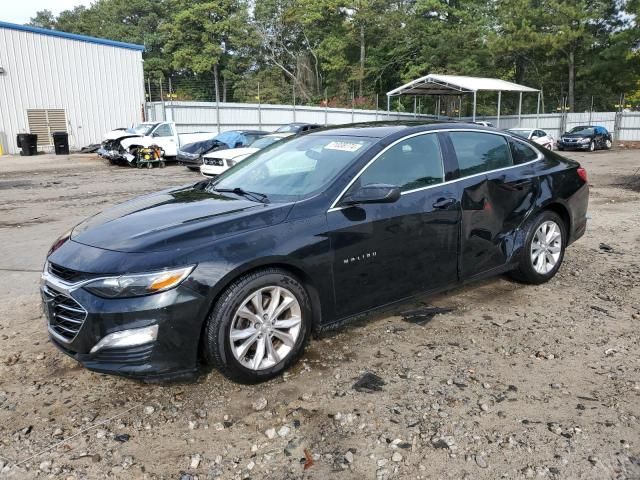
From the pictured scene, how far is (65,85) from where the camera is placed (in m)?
26.9

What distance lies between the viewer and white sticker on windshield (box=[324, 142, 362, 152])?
4059mm

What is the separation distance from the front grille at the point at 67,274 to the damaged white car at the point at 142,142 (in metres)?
16.4

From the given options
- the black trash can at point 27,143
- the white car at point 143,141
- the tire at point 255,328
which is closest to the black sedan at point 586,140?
the white car at point 143,141

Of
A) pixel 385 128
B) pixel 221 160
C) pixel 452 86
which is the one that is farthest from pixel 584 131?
pixel 385 128

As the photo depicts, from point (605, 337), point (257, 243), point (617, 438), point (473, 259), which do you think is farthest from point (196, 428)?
point (605, 337)

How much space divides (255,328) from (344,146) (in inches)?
62.3

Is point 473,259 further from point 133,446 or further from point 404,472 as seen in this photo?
point 133,446

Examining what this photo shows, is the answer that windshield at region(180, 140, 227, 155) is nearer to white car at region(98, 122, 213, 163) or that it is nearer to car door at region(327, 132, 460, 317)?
white car at region(98, 122, 213, 163)

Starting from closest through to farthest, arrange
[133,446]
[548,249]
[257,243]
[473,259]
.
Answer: [133,446], [257,243], [473,259], [548,249]

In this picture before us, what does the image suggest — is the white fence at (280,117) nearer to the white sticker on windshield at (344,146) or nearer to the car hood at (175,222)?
the white sticker on windshield at (344,146)

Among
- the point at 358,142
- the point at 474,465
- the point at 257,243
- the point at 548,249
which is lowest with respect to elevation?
the point at 474,465

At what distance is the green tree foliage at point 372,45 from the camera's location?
131 feet

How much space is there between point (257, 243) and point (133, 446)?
1.28 m

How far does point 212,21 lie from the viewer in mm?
60562
